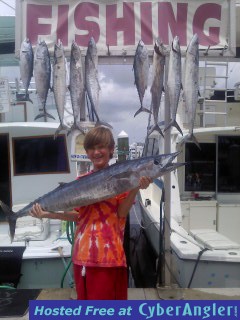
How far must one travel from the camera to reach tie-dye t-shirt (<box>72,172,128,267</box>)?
2576 mm

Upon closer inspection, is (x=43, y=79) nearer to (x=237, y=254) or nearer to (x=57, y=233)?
(x=237, y=254)

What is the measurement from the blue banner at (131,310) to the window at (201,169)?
5844 mm

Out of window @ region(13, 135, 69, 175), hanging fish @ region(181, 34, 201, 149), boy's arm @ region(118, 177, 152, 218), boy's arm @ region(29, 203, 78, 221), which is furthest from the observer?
window @ region(13, 135, 69, 175)

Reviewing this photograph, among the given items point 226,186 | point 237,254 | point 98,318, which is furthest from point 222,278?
point 226,186

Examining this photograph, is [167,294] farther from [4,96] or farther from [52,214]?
[4,96]

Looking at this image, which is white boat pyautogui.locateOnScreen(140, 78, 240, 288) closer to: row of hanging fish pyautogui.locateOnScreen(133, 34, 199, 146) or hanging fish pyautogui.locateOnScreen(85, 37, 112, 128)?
row of hanging fish pyautogui.locateOnScreen(133, 34, 199, 146)

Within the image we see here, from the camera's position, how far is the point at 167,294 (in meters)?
4.25

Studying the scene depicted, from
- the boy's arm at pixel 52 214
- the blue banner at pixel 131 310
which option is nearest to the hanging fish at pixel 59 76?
the boy's arm at pixel 52 214

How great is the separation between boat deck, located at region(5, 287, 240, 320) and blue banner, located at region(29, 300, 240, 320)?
6.58 ft

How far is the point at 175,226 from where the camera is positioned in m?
5.45

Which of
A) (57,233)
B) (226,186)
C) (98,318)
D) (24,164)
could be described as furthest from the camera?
(226,186)

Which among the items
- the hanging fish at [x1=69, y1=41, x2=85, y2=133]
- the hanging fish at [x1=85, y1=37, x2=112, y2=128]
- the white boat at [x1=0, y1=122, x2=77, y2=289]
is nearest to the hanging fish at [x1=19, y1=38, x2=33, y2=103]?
the hanging fish at [x1=69, y1=41, x2=85, y2=133]

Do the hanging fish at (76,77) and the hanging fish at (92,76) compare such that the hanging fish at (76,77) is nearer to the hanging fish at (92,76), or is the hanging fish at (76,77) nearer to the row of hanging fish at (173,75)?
the hanging fish at (92,76)

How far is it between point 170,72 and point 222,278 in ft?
7.99
